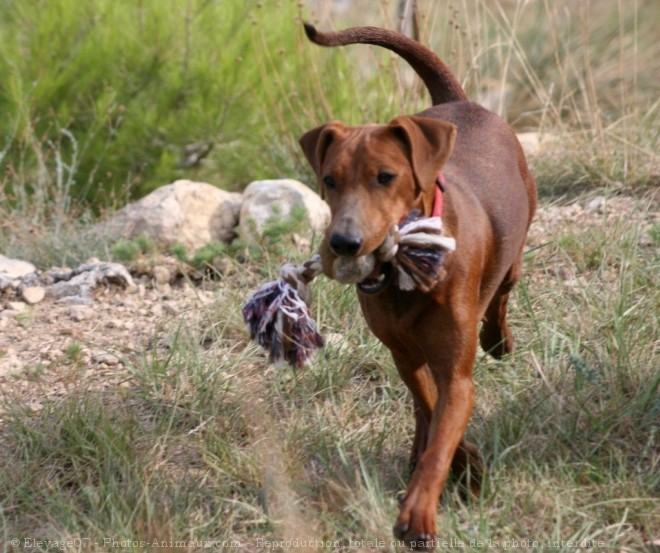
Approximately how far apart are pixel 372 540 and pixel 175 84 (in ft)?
16.0

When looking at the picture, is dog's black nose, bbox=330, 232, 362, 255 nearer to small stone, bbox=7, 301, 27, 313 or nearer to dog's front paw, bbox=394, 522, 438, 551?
dog's front paw, bbox=394, 522, 438, 551

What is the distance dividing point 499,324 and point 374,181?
1384 millimetres

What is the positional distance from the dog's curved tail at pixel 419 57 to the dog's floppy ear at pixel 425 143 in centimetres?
76

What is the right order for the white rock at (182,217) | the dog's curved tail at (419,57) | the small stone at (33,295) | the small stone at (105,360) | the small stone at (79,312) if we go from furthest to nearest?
1. the white rock at (182,217)
2. the small stone at (33,295)
3. the small stone at (79,312)
4. the small stone at (105,360)
5. the dog's curved tail at (419,57)

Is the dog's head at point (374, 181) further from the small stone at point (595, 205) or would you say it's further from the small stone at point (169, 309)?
the small stone at point (595, 205)

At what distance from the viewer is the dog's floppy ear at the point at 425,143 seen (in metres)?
3.37

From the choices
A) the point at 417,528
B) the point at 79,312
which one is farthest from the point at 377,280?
the point at 79,312

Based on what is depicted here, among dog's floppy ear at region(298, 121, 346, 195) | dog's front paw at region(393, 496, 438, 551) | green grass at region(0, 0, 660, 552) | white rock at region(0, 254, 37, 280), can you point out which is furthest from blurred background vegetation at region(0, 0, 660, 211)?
dog's front paw at region(393, 496, 438, 551)

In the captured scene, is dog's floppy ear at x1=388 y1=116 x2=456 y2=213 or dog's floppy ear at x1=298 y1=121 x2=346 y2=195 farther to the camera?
dog's floppy ear at x1=298 y1=121 x2=346 y2=195

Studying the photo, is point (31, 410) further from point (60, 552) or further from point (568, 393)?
point (568, 393)

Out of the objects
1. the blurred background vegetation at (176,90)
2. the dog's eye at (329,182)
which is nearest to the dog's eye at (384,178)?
the dog's eye at (329,182)

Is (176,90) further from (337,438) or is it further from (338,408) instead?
(337,438)

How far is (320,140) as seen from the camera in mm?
3561

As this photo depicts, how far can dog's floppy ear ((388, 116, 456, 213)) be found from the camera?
337cm
